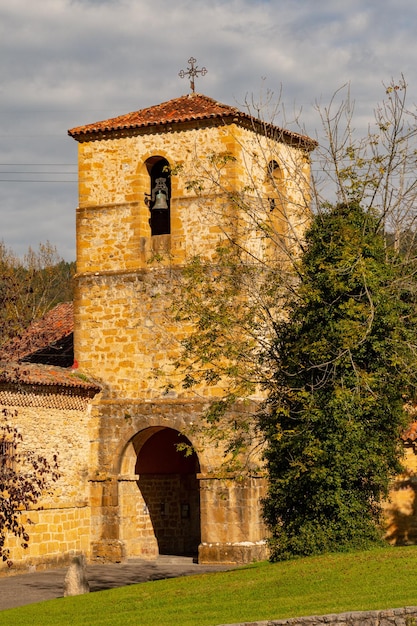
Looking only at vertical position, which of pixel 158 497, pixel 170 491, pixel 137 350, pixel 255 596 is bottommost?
pixel 255 596

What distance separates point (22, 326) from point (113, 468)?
10.9 m

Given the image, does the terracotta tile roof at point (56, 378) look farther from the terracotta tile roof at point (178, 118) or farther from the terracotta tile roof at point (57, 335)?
the terracotta tile roof at point (178, 118)

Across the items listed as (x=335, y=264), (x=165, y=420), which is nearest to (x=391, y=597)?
(x=335, y=264)

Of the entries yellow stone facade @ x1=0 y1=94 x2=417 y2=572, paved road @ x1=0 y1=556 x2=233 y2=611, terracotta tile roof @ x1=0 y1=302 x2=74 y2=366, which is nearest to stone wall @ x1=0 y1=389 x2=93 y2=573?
yellow stone facade @ x1=0 y1=94 x2=417 y2=572

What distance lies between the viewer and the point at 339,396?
17.7 meters

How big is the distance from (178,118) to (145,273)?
3.49 meters

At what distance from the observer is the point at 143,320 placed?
2528 centimetres

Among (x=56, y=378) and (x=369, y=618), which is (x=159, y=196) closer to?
(x=56, y=378)

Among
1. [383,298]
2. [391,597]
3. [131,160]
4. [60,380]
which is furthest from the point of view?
[131,160]

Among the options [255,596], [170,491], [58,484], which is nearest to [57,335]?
[170,491]

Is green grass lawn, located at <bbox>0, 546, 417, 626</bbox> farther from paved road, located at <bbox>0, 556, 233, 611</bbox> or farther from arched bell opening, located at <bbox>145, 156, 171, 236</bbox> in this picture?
arched bell opening, located at <bbox>145, 156, 171, 236</bbox>

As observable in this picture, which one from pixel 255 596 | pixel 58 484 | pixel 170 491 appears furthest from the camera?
pixel 170 491

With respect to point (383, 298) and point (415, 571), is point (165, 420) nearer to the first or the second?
point (383, 298)

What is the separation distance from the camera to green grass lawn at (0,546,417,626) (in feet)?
44.1
